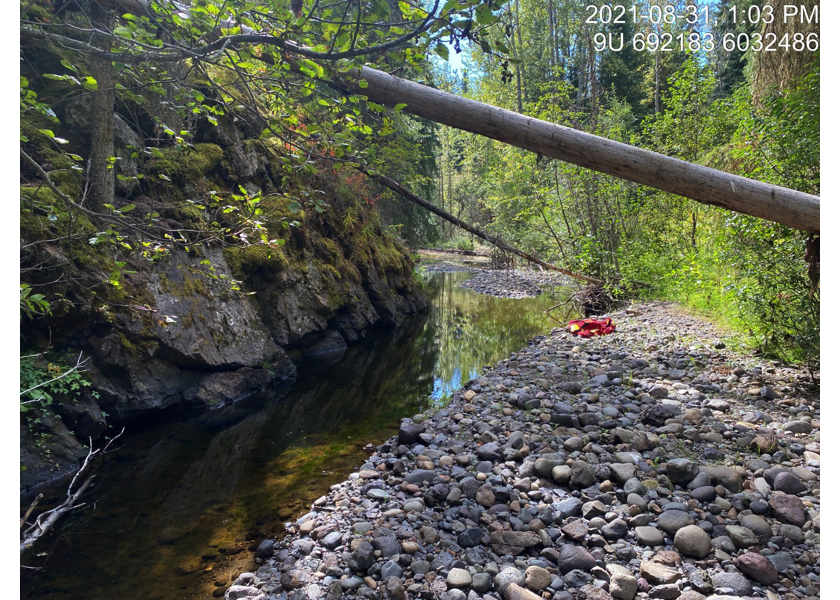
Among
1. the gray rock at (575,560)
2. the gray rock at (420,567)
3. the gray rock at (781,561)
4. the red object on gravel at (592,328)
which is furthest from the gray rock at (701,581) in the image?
the red object on gravel at (592,328)

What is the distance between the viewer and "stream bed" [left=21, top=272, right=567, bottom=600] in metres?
3.00

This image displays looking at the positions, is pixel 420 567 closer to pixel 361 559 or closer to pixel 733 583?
pixel 361 559

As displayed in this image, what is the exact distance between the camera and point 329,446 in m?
4.92

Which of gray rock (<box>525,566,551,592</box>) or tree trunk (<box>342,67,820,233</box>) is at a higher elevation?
tree trunk (<box>342,67,820,233</box>)

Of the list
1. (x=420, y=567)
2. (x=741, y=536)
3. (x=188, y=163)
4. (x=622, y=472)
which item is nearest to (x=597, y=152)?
(x=622, y=472)

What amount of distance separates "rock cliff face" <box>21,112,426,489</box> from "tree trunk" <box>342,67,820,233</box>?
1.08 meters

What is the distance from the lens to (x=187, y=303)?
5.87 meters

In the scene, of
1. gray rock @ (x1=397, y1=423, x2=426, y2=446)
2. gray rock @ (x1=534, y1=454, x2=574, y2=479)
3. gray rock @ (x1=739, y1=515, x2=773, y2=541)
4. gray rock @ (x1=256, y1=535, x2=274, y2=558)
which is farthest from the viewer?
gray rock @ (x1=397, y1=423, x2=426, y2=446)

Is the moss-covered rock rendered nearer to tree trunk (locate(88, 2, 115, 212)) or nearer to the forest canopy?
the forest canopy

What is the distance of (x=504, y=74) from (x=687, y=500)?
125 inches

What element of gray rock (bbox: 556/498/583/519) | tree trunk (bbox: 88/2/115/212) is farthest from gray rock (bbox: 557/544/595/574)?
tree trunk (bbox: 88/2/115/212)

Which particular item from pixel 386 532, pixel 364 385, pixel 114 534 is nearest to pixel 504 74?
pixel 386 532

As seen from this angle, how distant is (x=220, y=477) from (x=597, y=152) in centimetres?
456

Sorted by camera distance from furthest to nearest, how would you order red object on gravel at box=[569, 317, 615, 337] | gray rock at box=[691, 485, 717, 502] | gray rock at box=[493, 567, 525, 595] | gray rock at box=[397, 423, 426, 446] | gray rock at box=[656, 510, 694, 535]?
red object on gravel at box=[569, 317, 615, 337], gray rock at box=[397, 423, 426, 446], gray rock at box=[691, 485, 717, 502], gray rock at box=[656, 510, 694, 535], gray rock at box=[493, 567, 525, 595]
